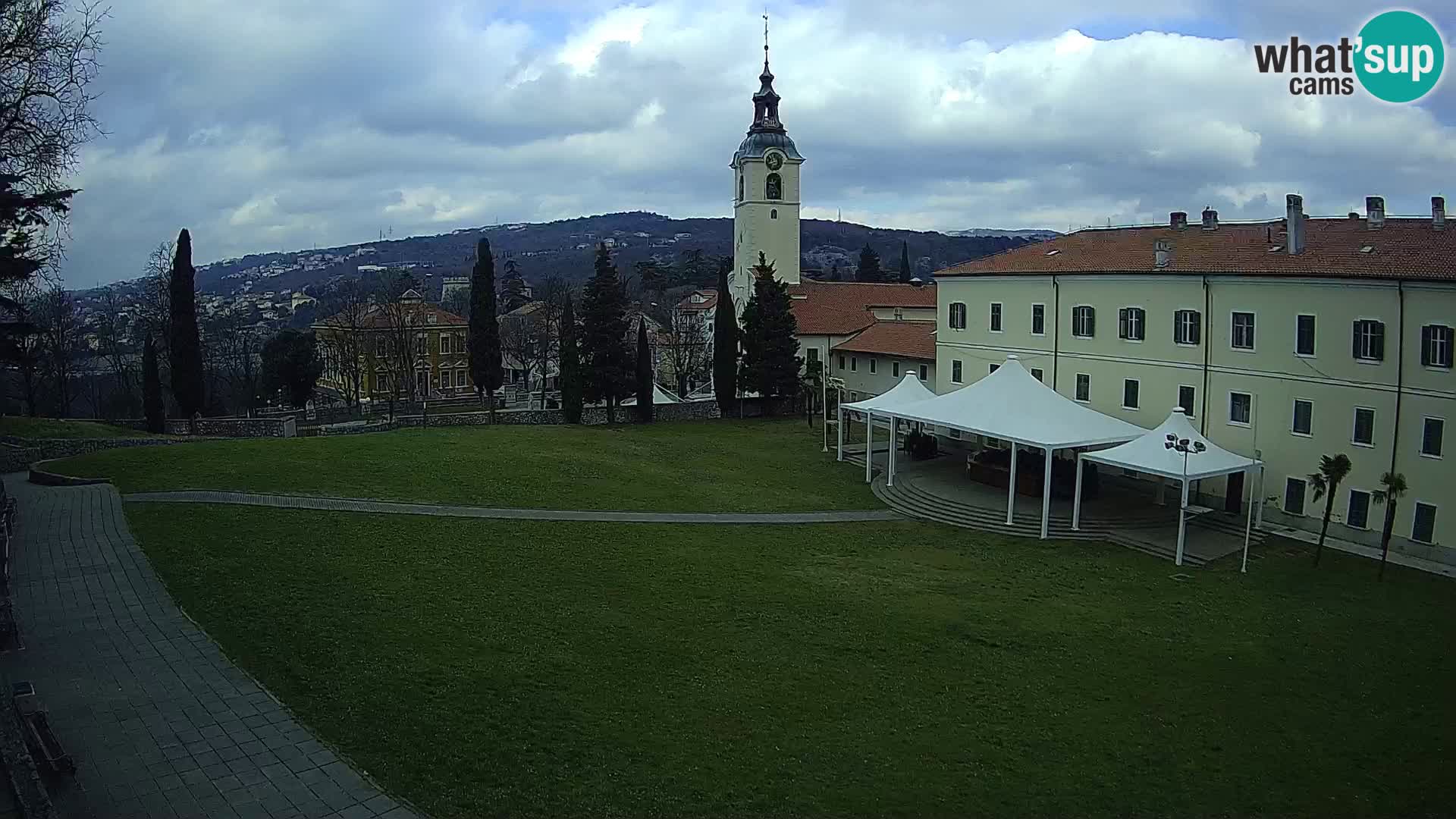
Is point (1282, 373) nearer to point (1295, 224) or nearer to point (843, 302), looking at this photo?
point (1295, 224)

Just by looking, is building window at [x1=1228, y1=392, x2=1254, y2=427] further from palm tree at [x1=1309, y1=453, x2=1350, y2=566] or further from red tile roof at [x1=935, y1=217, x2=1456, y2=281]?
red tile roof at [x1=935, y1=217, x2=1456, y2=281]

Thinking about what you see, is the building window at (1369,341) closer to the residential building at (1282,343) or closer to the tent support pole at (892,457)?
the residential building at (1282,343)

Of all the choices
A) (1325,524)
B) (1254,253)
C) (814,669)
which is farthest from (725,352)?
(814,669)

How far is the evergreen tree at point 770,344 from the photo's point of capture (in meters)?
39.7

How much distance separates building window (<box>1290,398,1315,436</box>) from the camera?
21250 millimetres

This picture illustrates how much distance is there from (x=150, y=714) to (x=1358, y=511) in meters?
22.7

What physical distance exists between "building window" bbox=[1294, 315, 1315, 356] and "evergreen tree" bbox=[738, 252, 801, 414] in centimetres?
2107

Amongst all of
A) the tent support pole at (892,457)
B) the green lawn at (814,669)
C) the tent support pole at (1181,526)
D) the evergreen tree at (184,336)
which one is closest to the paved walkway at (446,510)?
the green lawn at (814,669)

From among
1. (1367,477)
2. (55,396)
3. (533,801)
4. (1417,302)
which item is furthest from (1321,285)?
(55,396)

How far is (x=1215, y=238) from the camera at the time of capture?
26.0 m

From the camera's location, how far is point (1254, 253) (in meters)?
23.5

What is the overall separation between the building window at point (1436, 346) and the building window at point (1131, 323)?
22.2 ft

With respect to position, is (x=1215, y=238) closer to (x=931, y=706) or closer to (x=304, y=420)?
(x=931, y=706)

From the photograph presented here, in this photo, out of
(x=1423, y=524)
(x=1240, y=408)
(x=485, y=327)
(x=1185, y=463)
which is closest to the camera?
(x=1423, y=524)
